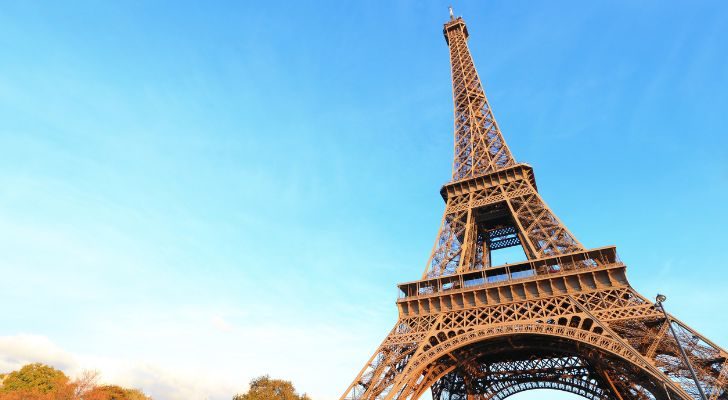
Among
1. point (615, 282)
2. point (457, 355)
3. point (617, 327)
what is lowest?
point (457, 355)

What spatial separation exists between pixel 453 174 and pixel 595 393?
61.3 feet

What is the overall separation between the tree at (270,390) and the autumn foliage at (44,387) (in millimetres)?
15231

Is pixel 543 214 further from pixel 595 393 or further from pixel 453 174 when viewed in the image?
pixel 595 393

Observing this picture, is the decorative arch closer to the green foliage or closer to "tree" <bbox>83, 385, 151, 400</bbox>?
"tree" <bbox>83, 385, 151, 400</bbox>

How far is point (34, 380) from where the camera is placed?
41031 mm

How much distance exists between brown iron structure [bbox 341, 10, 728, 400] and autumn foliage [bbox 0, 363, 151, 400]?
28018 mm

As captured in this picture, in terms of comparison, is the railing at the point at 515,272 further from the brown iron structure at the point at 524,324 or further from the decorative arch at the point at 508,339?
the decorative arch at the point at 508,339

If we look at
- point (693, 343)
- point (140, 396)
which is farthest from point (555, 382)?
point (140, 396)

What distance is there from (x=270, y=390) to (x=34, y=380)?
29.7 metres

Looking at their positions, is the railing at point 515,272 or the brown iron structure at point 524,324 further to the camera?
the railing at point 515,272

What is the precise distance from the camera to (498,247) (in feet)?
122

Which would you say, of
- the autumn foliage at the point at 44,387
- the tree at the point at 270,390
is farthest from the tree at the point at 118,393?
the tree at the point at 270,390

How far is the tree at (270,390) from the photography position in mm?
27188

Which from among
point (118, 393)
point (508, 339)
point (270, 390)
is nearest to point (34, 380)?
point (118, 393)
